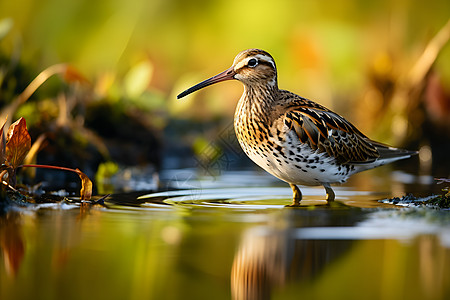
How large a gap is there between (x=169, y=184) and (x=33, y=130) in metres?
1.92

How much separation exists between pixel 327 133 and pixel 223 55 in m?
8.47

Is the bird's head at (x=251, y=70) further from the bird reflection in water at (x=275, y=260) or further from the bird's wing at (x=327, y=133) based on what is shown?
the bird reflection in water at (x=275, y=260)

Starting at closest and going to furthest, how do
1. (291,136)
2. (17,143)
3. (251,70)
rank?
1. (17,143)
2. (291,136)
3. (251,70)

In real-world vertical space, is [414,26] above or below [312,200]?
above

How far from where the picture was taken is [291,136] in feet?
24.6

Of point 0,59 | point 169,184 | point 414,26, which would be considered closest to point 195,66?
point 414,26

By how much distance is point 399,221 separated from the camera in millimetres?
6102

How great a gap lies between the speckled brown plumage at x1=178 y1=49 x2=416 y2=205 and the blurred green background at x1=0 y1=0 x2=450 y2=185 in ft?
8.82

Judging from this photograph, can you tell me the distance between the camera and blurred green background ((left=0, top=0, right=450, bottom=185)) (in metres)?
11.3

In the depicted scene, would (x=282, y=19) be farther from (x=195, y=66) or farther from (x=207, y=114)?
(x=207, y=114)

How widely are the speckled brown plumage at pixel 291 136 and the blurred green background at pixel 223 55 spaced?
8.82 ft

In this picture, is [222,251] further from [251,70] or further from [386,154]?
[386,154]

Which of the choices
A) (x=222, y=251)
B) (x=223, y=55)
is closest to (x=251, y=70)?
(x=222, y=251)

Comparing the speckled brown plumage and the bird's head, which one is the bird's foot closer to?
the speckled brown plumage
